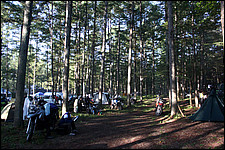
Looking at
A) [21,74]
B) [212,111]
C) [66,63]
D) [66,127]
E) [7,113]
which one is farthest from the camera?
[66,63]

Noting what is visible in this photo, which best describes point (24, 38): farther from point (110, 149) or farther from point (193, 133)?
point (193, 133)

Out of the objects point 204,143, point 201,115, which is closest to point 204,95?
point 201,115

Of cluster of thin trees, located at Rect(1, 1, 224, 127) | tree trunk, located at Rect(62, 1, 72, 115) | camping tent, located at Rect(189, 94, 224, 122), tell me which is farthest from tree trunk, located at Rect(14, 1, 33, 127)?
camping tent, located at Rect(189, 94, 224, 122)

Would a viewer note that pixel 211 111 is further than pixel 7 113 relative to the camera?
No

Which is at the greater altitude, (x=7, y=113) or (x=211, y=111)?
(x=211, y=111)

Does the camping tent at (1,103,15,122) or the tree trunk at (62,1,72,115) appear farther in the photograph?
the tree trunk at (62,1,72,115)

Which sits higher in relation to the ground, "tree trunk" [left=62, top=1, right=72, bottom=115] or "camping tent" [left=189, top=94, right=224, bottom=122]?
"tree trunk" [left=62, top=1, right=72, bottom=115]

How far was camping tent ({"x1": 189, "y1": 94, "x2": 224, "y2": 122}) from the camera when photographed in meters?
8.58

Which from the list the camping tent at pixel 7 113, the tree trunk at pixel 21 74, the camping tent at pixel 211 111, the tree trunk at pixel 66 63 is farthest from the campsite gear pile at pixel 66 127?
the camping tent at pixel 211 111

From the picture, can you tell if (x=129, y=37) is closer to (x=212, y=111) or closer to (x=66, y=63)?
(x=66, y=63)

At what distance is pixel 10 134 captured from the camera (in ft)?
22.5

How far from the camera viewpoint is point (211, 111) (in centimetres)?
884

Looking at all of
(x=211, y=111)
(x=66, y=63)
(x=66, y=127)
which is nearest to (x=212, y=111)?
(x=211, y=111)

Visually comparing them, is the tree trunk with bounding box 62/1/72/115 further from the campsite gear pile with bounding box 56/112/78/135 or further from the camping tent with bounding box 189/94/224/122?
the camping tent with bounding box 189/94/224/122
